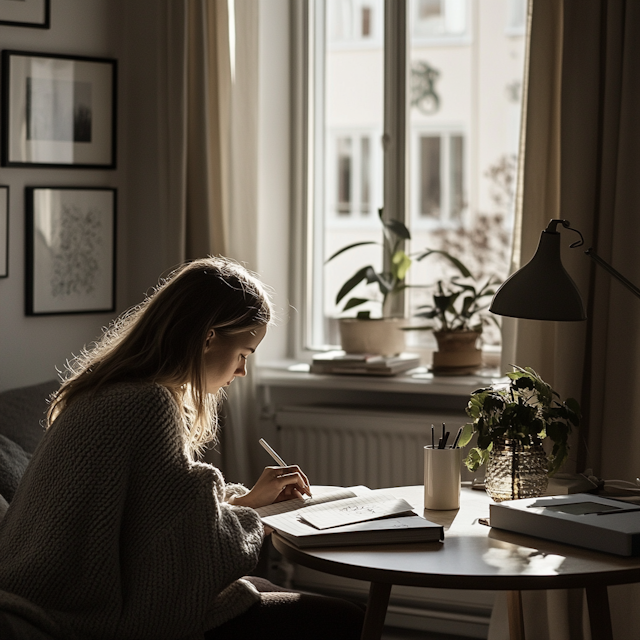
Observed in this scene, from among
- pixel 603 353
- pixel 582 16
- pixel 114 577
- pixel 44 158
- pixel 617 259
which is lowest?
pixel 114 577

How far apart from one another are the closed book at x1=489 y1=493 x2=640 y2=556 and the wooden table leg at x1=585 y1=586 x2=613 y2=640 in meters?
0.07

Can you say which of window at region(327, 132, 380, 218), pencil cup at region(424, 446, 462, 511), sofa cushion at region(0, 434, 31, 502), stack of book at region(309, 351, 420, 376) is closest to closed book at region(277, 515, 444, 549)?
pencil cup at region(424, 446, 462, 511)

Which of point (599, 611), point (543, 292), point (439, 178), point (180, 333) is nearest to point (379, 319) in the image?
point (543, 292)

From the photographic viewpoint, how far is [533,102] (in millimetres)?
2545

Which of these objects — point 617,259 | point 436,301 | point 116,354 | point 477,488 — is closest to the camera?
point 116,354

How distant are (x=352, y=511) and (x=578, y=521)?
1.30 ft

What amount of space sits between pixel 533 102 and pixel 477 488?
43.3 inches

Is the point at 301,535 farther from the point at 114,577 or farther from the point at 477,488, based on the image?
the point at 477,488

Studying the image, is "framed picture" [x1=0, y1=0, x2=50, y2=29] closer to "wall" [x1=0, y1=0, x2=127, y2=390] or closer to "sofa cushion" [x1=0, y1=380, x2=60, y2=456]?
"wall" [x1=0, y1=0, x2=127, y2=390]

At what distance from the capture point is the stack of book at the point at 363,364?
2889 mm

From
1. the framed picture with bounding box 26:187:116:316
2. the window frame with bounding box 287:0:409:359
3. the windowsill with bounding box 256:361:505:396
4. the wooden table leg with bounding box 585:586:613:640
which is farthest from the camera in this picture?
the window frame with bounding box 287:0:409:359

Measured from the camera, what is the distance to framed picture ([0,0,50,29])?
2816 millimetres

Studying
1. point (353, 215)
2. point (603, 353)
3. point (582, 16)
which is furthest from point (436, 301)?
point (353, 215)

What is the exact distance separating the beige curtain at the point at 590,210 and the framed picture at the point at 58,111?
54.2 inches
